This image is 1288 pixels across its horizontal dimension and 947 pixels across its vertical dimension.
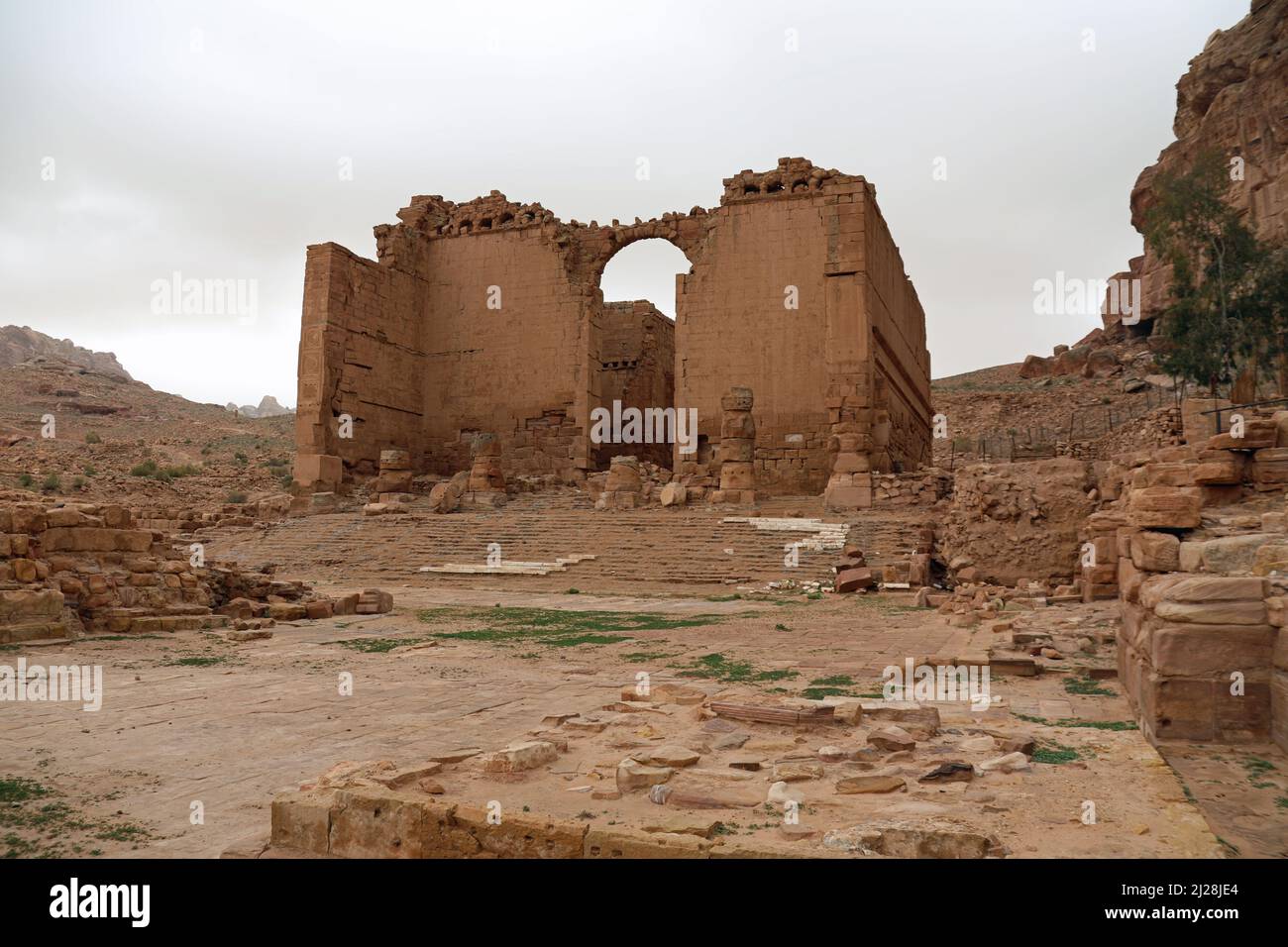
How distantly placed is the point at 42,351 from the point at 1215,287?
8048 centimetres

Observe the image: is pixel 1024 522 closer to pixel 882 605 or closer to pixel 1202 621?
pixel 882 605

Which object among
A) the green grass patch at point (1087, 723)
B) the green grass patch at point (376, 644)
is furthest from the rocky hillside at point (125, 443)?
the green grass patch at point (1087, 723)

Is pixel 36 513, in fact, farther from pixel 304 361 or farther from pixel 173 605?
pixel 304 361

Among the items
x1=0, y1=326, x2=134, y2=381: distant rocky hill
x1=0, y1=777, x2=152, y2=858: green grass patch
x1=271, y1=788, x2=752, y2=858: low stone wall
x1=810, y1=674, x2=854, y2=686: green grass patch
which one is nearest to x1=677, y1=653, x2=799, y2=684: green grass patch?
x1=810, y1=674, x2=854, y2=686: green grass patch

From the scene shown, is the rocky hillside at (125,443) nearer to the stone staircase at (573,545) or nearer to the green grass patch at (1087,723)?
the stone staircase at (573,545)

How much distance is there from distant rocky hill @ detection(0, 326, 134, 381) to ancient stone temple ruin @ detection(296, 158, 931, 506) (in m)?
44.5

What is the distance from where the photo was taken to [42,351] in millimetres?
72562

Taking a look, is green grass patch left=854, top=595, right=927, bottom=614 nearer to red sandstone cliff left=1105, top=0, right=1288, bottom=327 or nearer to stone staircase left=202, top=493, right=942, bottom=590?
stone staircase left=202, top=493, right=942, bottom=590

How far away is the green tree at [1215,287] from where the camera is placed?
1096 inches

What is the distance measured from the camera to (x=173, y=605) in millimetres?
10133

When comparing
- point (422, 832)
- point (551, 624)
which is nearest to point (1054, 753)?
point (422, 832)

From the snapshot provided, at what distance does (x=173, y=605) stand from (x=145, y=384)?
5247 cm

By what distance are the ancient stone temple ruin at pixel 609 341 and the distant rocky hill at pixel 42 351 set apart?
44459 millimetres
